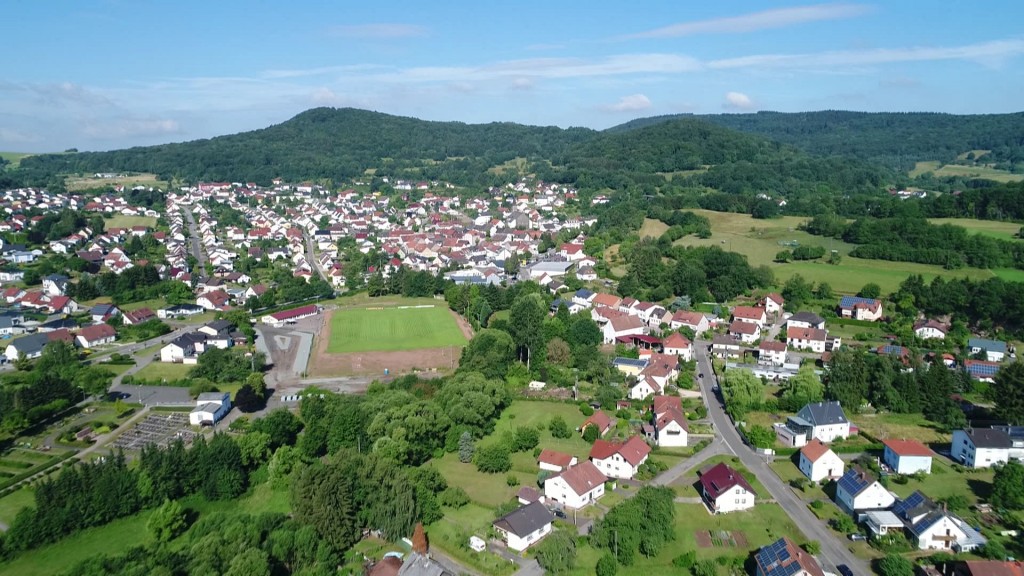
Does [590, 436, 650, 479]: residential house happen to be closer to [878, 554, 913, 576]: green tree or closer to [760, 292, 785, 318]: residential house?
[878, 554, 913, 576]: green tree

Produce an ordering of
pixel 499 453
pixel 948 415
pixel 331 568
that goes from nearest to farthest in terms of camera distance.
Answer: pixel 331 568 → pixel 499 453 → pixel 948 415

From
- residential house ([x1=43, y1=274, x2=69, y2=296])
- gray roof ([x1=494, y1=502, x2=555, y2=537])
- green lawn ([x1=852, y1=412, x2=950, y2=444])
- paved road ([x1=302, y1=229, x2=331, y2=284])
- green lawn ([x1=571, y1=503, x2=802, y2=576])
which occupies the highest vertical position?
residential house ([x1=43, y1=274, x2=69, y2=296])

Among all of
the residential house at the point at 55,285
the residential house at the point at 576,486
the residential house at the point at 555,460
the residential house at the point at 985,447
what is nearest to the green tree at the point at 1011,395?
the residential house at the point at 985,447

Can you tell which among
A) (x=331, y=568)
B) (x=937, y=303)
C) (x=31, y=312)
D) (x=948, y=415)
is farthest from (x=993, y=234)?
(x=31, y=312)

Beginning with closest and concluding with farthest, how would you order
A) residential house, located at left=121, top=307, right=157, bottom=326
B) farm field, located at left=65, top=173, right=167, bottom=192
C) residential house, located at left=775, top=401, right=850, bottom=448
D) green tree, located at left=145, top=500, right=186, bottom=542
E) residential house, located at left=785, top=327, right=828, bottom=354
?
green tree, located at left=145, top=500, right=186, bottom=542, residential house, located at left=775, top=401, right=850, bottom=448, residential house, located at left=785, top=327, right=828, bottom=354, residential house, located at left=121, top=307, right=157, bottom=326, farm field, located at left=65, top=173, right=167, bottom=192

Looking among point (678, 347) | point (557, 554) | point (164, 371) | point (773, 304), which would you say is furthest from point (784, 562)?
point (164, 371)

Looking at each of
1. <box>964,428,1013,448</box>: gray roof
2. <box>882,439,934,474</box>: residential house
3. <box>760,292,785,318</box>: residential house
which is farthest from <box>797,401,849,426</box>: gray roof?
<box>760,292,785,318</box>: residential house

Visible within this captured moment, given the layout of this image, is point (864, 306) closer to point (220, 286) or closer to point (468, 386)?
point (468, 386)
